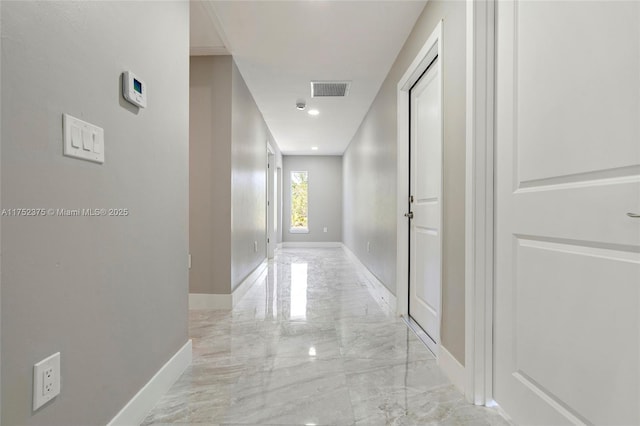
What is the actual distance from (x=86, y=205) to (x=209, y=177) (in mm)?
2019

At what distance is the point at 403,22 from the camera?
239 cm

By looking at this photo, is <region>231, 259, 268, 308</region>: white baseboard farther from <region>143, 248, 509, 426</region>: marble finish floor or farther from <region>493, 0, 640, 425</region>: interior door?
<region>493, 0, 640, 425</region>: interior door

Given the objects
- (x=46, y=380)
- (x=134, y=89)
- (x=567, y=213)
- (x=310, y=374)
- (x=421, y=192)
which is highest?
(x=134, y=89)

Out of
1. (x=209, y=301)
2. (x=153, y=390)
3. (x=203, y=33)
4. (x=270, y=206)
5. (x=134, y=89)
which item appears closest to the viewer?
(x=134, y=89)

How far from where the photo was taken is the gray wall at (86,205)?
792 mm

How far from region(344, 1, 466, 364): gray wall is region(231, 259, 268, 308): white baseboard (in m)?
1.51

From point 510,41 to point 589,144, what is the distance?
0.62 m

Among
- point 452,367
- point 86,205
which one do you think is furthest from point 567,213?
point 86,205

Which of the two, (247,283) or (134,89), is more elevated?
(134,89)

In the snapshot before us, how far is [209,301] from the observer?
9.78ft

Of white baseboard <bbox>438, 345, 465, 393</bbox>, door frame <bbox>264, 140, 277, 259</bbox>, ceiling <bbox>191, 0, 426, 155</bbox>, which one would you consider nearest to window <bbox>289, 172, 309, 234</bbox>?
door frame <bbox>264, 140, 277, 259</bbox>

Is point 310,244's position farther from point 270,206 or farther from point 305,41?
point 305,41

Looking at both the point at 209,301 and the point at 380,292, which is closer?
the point at 209,301

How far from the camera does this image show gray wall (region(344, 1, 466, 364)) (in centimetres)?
165
